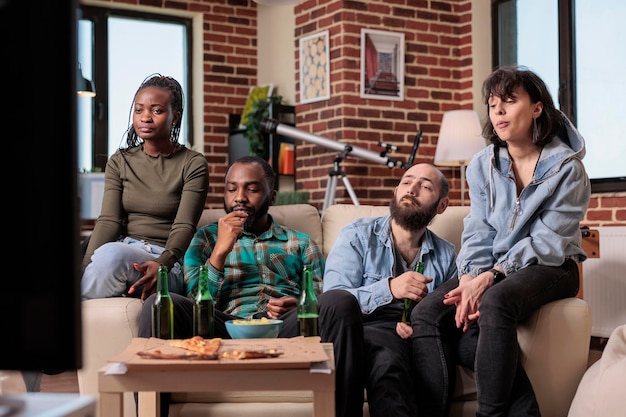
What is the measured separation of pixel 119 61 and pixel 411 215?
4248mm

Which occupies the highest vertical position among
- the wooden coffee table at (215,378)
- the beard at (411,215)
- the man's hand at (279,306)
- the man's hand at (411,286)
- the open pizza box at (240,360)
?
the beard at (411,215)

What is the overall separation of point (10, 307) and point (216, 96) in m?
6.07

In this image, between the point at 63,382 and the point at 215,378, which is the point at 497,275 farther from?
the point at 63,382

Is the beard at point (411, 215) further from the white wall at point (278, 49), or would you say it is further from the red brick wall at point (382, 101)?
the white wall at point (278, 49)

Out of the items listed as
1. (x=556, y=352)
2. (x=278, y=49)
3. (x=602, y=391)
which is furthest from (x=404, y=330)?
(x=278, y=49)

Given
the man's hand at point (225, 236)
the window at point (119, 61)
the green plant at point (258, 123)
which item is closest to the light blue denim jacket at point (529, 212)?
the man's hand at point (225, 236)

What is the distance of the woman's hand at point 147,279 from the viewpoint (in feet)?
8.38

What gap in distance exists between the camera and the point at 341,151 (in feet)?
17.6

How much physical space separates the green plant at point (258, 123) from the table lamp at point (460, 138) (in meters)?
1.28

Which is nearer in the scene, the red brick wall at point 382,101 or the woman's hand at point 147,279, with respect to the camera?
the woman's hand at point 147,279

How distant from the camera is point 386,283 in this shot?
8.38 feet

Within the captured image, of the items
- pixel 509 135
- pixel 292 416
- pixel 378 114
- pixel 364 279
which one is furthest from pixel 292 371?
pixel 378 114

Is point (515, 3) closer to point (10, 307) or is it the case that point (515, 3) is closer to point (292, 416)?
point (292, 416)

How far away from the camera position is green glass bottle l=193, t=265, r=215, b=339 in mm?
2309
